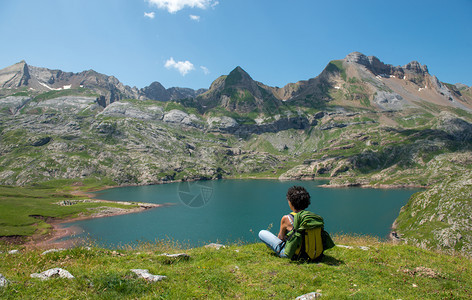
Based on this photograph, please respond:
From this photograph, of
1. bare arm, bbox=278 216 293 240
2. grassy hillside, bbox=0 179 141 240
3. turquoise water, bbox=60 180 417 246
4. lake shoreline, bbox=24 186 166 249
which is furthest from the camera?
turquoise water, bbox=60 180 417 246

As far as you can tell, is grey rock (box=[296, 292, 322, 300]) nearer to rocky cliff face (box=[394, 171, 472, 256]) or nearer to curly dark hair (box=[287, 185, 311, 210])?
curly dark hair (box=[287, 185, 311, 210])

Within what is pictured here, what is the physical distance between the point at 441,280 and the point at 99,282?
13.6 metres

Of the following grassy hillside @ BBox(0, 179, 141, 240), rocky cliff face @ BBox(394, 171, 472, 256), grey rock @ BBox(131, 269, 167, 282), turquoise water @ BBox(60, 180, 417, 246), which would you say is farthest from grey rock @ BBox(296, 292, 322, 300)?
grassy hillside @ BBox(0, 179, 141, 240)

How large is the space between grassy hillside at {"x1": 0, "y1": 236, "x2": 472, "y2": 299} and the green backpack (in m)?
0.58

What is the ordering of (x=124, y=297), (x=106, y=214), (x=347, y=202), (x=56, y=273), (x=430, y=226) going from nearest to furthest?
(x=124, y=297), (x=56, y=273), (x=430, y=226), (x=106, y=214), (x=347, y=202)

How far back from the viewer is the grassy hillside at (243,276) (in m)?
8.33

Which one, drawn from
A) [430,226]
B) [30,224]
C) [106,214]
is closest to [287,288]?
[430,226]

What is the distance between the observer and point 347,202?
149750mm

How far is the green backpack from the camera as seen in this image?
421 inches

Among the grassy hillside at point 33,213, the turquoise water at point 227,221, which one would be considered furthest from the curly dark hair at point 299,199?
the grassy hillside at point 33,213

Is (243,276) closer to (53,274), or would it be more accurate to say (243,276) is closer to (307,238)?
(307,238)

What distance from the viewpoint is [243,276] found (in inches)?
420

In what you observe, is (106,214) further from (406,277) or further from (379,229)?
(406,277)

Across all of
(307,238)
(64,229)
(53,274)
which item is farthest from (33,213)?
(307,238)
